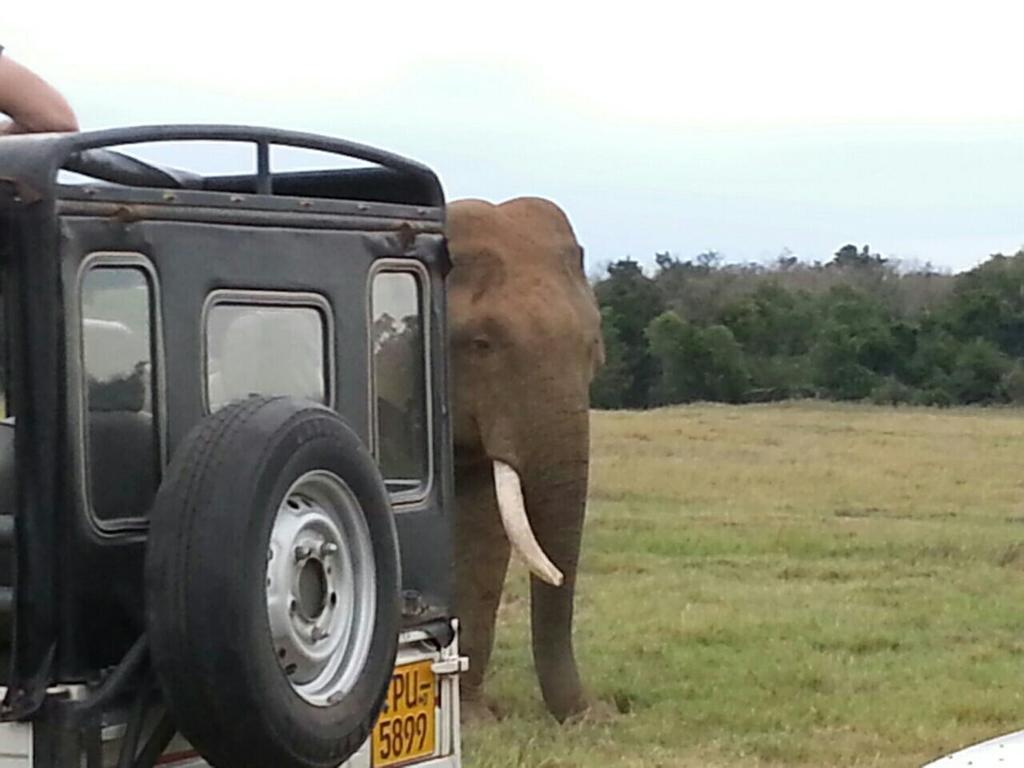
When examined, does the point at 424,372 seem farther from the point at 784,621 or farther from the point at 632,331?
the point at 632,331

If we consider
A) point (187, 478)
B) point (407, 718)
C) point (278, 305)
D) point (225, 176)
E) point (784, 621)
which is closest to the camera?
point (187, 478)

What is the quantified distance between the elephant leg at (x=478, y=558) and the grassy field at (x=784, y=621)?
0.29 m

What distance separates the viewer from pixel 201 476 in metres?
3.41

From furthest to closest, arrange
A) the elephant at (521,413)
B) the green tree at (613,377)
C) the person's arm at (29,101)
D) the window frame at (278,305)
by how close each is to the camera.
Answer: the green tree at (613,377)
the elephant at (521,413)
the person's arm at (29,101)
the window frame at (278,305)

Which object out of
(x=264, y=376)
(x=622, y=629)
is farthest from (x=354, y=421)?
(x=622, y=629)

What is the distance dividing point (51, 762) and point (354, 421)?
945mm

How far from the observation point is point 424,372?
4355 millimetres

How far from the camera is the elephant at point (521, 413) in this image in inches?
289

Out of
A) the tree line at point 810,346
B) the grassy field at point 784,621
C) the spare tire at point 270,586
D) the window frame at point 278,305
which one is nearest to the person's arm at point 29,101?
the window frame at point 278,305

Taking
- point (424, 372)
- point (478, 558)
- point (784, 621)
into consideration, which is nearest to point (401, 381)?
point (424, 372)

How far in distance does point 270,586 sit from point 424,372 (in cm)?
93

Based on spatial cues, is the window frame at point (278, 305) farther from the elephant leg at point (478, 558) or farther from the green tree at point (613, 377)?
the green tree at point (613, 377)

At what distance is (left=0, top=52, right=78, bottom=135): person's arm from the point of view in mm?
4008

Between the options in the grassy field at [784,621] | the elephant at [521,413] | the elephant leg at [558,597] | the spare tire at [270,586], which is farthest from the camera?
the elephant leg at [558,597]
